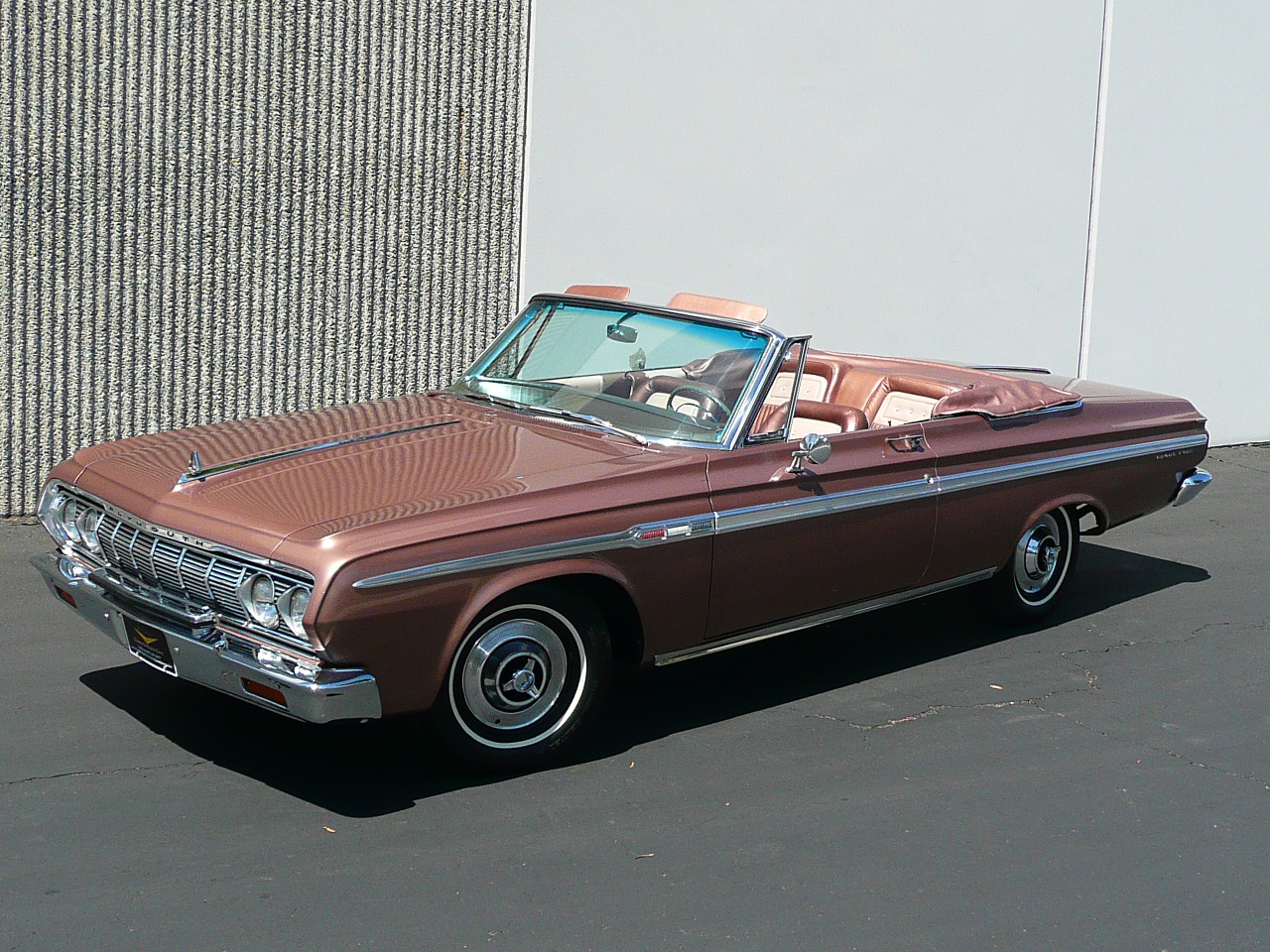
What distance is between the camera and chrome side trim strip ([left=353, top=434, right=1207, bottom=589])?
4.58 meters

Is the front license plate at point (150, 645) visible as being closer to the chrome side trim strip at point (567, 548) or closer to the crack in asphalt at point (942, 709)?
the chrome side trim strip at point (567, 548)

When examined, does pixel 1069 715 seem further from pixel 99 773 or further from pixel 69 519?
pixel 69 519

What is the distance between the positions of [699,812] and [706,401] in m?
1.67

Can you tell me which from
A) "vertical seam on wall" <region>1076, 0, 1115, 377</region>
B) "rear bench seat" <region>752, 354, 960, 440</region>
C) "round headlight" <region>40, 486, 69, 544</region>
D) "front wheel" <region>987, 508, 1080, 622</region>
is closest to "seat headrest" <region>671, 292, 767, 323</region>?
"rear bench seat" <region>752, 354, 960, 440</region>

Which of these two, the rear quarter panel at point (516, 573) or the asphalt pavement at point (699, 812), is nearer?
the asphalt pavement at point (699, 812)

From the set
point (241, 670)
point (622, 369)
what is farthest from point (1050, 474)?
point (241, 670)

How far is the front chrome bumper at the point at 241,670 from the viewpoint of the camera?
4332 millimetres

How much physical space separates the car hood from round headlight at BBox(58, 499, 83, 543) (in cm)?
11

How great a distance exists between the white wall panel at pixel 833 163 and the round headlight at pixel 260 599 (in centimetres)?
508

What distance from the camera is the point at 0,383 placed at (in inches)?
314

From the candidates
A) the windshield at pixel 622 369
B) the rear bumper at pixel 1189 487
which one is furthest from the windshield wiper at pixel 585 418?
the rear bumper at pixel 1189 487

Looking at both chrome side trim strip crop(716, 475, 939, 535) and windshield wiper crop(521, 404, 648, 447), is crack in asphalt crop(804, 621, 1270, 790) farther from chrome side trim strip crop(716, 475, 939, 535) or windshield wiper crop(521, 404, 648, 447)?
windshield wiper crop(521, 404, 648, 447)

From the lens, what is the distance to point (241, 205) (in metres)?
8.40

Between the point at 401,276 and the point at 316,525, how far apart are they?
4.70m
